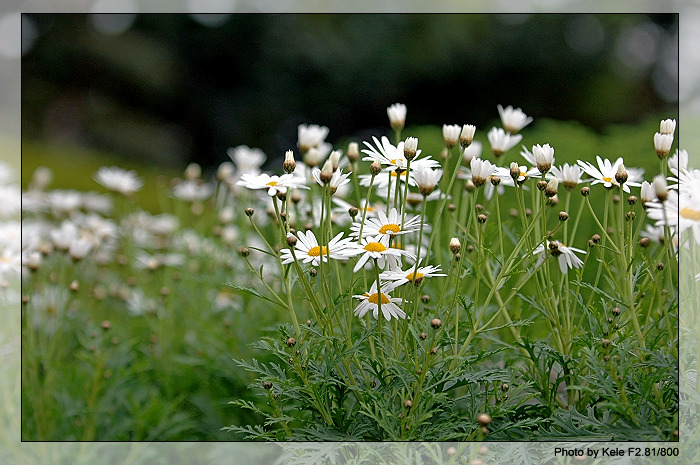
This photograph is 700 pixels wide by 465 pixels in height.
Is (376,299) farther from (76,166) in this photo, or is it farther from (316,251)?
(76,166)

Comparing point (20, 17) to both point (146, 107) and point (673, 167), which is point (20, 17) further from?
point (146, 107)

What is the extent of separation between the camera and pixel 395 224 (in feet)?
3.02

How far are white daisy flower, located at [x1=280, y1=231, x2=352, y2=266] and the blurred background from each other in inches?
181

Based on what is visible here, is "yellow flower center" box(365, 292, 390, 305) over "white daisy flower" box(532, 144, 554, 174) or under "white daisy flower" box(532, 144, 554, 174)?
under

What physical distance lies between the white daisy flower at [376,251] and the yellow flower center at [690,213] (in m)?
0.34

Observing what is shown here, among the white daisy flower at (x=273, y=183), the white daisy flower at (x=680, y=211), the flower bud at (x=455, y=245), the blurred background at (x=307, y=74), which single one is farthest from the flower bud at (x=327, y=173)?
the blurred background at (x=307, y=74)

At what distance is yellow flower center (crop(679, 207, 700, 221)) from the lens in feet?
2.53

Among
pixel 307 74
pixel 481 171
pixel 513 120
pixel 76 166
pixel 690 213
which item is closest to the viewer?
pixel 690 213

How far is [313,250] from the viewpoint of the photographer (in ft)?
2.99

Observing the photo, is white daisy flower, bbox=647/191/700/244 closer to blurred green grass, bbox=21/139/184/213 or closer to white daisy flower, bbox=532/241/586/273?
white daisy flower, bbox=532/241/586/273

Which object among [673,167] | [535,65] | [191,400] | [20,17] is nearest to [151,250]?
[191,400]

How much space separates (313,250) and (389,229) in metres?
0.11

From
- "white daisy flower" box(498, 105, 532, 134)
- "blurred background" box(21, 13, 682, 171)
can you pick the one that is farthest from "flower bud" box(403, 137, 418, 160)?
"blurred background" box(21, 13, 682, 171)

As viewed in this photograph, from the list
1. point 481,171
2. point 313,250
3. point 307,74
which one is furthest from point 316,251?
point 307,74
